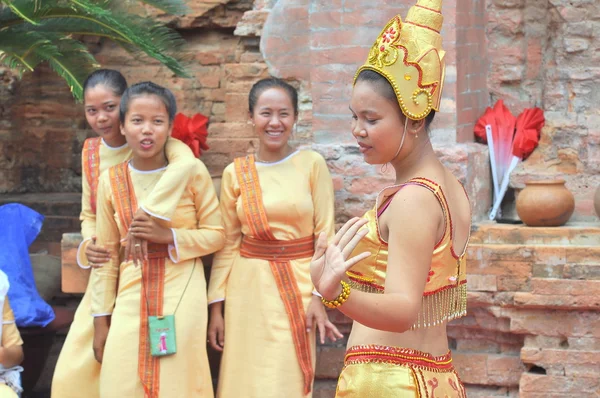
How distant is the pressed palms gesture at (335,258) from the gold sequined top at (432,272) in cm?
10

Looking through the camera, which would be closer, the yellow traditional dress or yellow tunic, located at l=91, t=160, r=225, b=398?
the yellow traditional dress

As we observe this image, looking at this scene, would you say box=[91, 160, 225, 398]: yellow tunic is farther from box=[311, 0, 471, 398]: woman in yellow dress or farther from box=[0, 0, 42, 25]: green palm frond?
box=[311, 0, 471, 398]: woman in yellow dress

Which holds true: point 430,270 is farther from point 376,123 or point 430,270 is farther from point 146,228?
point 146,228

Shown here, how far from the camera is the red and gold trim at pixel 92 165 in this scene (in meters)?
4.99

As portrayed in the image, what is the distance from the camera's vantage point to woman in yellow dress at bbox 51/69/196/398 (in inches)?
183

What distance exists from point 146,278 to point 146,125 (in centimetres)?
72

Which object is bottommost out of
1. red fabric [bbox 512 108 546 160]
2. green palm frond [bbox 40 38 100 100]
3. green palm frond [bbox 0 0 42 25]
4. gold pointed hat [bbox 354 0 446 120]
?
red fabric [bbox 512 108 546 160]

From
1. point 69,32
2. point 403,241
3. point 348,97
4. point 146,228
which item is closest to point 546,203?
point 348,97

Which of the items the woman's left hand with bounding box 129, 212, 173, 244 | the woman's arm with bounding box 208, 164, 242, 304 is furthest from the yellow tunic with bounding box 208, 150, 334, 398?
the woman's left hand with bounding box 129, 212, 173, 244

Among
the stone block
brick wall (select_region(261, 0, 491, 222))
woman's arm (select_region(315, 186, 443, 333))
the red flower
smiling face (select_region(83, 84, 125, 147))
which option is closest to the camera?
woman's arm (select_region(315, 186, 443, 333))

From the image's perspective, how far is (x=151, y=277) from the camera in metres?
4.71

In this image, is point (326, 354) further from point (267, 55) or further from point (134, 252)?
point (267, 55)

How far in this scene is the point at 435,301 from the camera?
9.11 feet

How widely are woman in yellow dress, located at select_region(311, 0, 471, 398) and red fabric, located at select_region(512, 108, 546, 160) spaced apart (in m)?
2.74
